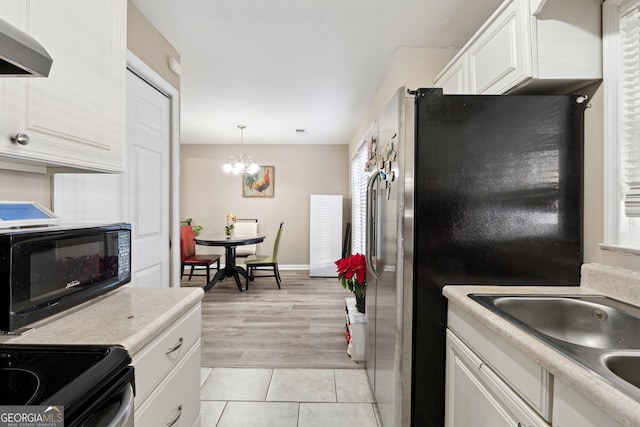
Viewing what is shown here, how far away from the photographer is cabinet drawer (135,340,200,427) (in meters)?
0.97

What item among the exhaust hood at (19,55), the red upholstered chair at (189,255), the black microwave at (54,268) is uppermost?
the exhaust hood at (19,55)

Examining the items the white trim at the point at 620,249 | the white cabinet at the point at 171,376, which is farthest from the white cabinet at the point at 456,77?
the white cabinet at the point at 171,376

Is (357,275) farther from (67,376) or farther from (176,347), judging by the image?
(67,376)

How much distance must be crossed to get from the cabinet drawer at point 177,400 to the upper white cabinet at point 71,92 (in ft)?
2.64

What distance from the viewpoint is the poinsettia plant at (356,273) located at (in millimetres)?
2586

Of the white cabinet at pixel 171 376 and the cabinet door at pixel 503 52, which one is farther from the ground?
the cabinet door at pixel 503 52

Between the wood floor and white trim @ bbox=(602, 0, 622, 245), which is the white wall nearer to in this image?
the wood floor

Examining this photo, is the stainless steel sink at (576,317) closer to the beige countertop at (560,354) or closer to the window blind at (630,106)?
the beige countertop at (560,354)

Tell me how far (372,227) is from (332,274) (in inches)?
147

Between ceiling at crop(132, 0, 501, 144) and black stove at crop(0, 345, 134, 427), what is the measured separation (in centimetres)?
195

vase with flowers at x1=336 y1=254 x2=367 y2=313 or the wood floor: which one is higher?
vase with flowers at x1=336 y1=254 x2=367 y2=313

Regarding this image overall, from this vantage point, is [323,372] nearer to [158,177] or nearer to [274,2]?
[158,177]

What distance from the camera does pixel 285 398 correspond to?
211 cm

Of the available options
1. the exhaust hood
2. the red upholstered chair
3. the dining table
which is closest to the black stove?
the exhaust hood
